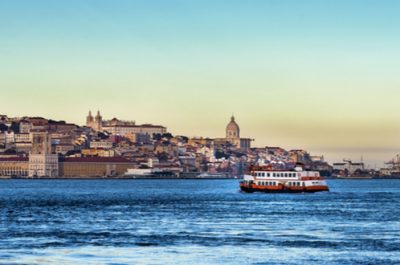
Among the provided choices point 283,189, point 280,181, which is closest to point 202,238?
point 283,189

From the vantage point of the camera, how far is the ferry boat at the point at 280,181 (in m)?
90.8

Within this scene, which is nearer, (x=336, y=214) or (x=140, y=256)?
(x=140, y=256)

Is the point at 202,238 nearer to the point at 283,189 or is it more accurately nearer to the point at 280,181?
the point at 283,189

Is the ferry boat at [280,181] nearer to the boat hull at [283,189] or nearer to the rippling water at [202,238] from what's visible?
the boat hull at [283,189]

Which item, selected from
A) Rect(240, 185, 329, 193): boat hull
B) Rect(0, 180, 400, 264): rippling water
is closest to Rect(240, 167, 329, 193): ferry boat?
Rect(240, 185, 329, 193): boat hull

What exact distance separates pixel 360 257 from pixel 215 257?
13.3ft

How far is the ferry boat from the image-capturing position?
9081 centimetres

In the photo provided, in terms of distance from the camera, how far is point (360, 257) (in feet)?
106

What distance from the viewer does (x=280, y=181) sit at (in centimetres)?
9125

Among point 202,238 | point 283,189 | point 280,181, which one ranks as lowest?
point 202,238

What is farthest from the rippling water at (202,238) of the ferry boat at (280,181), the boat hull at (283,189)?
the ferry boat at (280,181)

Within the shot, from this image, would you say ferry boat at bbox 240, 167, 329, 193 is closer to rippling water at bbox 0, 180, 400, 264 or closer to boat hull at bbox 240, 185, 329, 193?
boat hull at bbox 240, 185, 329, 193

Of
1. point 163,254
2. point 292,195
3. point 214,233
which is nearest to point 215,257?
point 163,254

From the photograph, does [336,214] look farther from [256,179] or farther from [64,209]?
[256,179]
